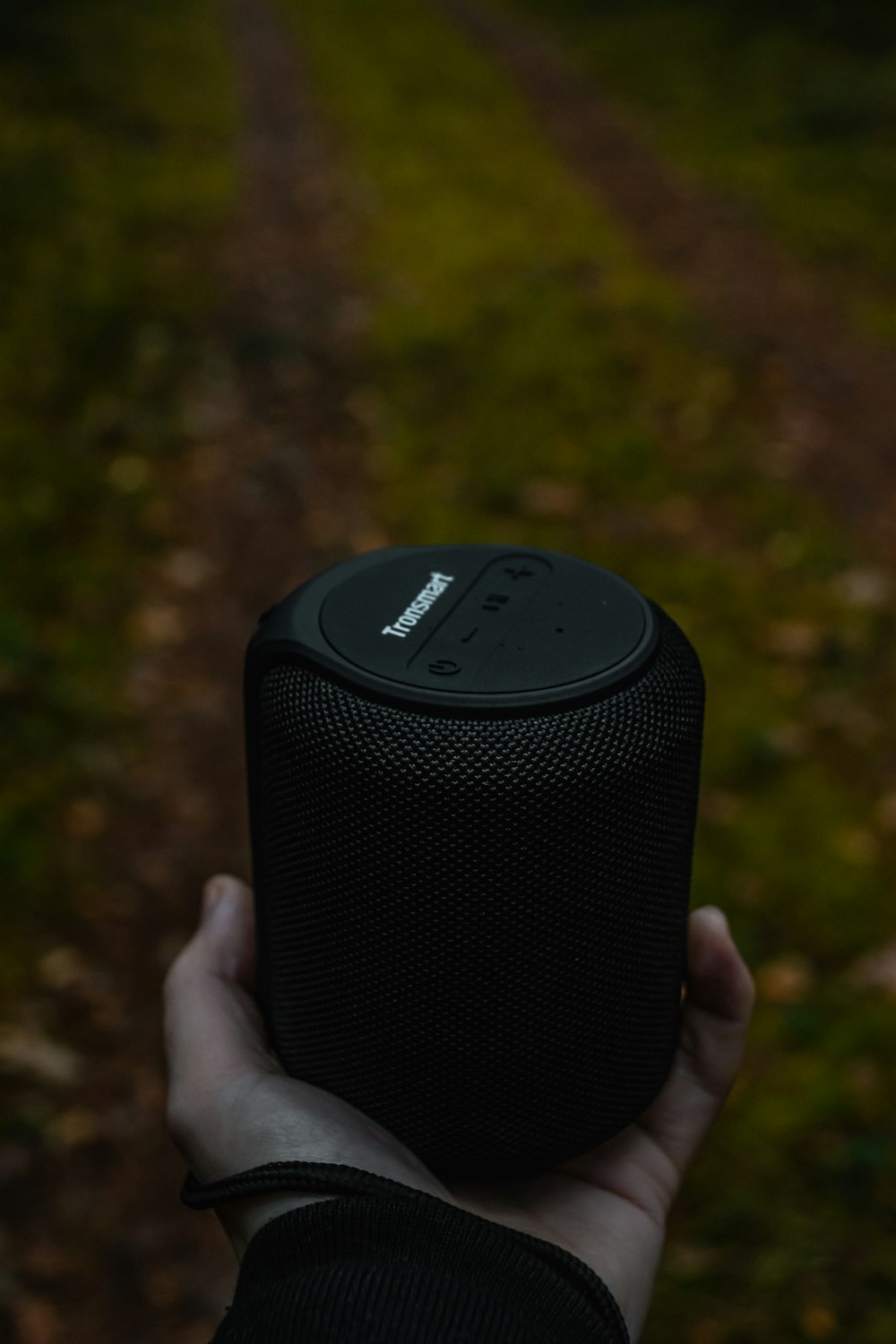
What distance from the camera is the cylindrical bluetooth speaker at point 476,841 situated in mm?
1053

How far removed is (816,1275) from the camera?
6.75 ft

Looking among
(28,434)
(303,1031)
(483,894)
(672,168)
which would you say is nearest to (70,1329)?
(303,1031)

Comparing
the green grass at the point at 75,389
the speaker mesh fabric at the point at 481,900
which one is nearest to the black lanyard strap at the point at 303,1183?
the speaker mesh fabric at the point at 481,900

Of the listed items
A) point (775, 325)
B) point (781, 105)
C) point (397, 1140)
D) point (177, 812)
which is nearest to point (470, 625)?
point (397, 1140)

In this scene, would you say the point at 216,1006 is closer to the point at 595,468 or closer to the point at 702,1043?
the point at 702,1043

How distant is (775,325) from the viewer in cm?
571

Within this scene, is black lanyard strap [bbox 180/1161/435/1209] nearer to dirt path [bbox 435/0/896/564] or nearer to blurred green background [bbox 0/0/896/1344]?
blurred green background [bbox 0/0/896/1344]

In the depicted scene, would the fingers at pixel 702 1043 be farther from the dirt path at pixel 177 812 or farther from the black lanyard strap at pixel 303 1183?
the dirt path at pixel 177 812

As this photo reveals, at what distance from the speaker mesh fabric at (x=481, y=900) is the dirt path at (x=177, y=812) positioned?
1133 mm

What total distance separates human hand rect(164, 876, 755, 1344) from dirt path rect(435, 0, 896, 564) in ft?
9.08

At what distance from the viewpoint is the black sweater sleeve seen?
887mm

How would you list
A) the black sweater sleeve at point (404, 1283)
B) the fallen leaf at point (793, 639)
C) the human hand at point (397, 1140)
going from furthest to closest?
the fallen leaf at point (793, 639)
the human hand at point (397, 1140)
the black sweater sleeve at point (404, 1283)

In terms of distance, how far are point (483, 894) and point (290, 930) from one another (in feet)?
0.85

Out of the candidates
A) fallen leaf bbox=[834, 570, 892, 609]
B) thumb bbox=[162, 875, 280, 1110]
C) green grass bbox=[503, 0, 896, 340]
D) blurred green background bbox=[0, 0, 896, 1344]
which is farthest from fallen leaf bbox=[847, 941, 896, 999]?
green grass bbox=[503, 0, 896, 340]
